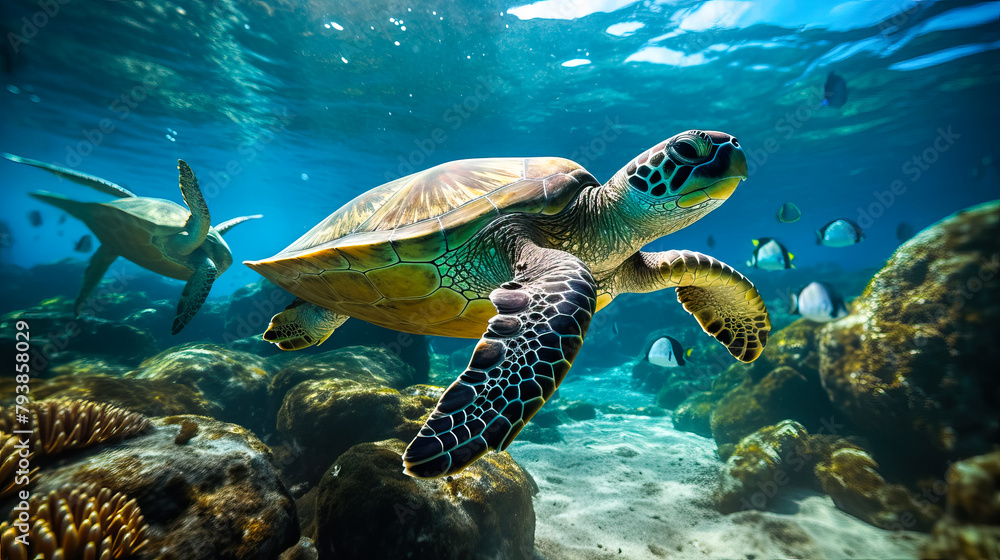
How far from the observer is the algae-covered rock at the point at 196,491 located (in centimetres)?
158

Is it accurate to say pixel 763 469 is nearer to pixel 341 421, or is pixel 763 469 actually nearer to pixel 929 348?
pixel 929 348

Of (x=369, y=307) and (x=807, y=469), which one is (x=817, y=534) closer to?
(x=807, y=469)

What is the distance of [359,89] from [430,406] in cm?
1388

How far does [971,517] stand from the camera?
73cm

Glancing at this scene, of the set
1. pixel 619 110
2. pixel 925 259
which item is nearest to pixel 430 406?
pixel 925 259

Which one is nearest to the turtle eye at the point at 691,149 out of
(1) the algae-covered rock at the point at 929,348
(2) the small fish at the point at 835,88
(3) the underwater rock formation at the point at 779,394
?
(1) the algae-covered rock at the point at 929,348

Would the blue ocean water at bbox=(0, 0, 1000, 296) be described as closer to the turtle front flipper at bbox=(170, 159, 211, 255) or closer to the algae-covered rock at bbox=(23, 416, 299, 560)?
the turtle front flipper at bbox=(170, 159, 211, 255)

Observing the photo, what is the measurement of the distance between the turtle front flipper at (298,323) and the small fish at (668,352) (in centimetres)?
504

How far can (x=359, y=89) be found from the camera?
44.0 ft

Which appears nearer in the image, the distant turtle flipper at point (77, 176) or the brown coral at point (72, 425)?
the brown coral at point (72, 425)

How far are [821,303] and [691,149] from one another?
4.04 m

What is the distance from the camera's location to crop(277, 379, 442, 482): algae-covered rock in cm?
354

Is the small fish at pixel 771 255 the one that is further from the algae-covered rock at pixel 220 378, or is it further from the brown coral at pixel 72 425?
the algae-covered rock at pixel 220 378

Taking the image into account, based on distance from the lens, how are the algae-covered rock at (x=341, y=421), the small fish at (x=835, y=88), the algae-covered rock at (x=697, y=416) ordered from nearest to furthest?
the algae-covered rock at (x=341, y=421) < the algae-covered rock at (x=697, y=416) < the small fish at (x=835, y=88)
